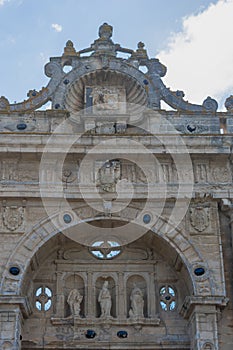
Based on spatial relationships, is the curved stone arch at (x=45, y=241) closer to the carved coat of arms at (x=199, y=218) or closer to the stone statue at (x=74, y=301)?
the carved coat of arms at (x=199, y=218)

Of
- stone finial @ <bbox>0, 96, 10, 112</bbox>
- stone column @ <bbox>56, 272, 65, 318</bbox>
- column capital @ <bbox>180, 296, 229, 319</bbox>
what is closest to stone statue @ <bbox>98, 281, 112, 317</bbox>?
stone column @ <bbox>56, 272, 65, 318</bbox>

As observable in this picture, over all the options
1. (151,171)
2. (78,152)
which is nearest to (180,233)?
(151,171)

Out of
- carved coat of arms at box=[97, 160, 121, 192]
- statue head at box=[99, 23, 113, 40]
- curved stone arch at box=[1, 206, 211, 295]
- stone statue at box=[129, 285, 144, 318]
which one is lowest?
stone statue at box=[129, 285, 144, 318]

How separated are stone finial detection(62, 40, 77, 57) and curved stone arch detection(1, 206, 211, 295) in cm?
475

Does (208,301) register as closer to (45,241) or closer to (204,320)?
(204,320)

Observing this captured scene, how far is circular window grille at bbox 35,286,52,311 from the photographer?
55.9ft

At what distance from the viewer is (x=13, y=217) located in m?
16.8

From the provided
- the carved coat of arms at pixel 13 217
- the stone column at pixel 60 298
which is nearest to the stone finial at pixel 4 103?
the carved coat of arms at pixel 13 217

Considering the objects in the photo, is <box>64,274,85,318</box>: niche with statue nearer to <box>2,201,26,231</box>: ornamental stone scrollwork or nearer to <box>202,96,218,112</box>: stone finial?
<box>2,201,26,231</box>: ornamental stone scrollwork

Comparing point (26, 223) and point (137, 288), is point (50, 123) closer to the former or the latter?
point (26, 223)

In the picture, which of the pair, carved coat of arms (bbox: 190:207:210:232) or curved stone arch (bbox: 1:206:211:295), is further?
carved coat of arms (bbox: 190:207:210:232)

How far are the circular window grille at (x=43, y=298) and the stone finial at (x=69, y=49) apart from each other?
20.5ft

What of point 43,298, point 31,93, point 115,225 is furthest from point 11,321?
point 31,93

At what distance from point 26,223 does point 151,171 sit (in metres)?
3.23
